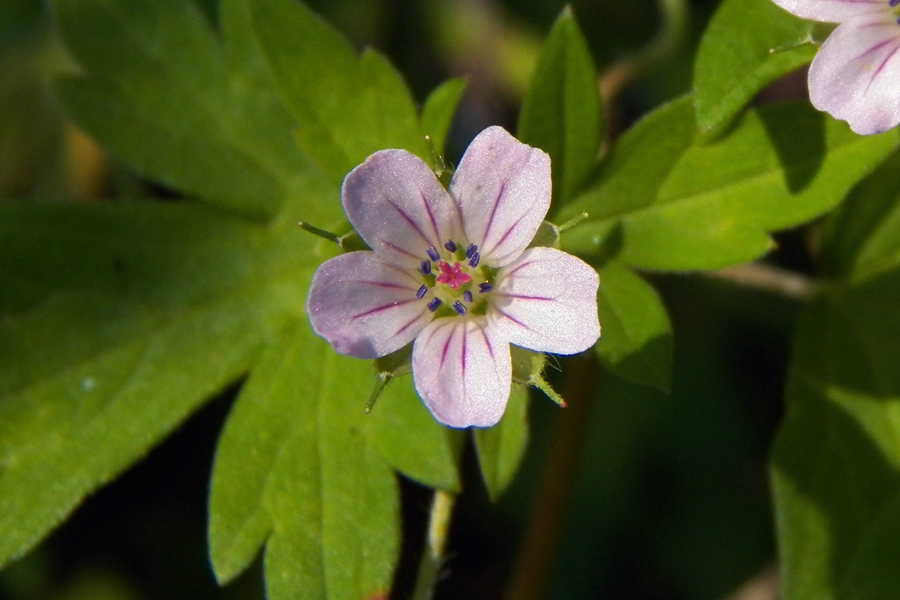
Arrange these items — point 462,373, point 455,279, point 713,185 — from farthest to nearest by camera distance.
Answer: point 713,185 < point 455,279 < point 462,373

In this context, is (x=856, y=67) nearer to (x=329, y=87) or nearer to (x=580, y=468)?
(x=329, y=87)

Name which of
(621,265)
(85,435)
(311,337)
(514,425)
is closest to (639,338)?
(621,265)

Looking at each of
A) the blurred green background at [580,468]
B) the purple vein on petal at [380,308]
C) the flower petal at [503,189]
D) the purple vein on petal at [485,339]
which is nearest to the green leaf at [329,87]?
the flower petal at [503,189]

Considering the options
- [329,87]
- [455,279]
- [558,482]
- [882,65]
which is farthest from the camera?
[558,482]

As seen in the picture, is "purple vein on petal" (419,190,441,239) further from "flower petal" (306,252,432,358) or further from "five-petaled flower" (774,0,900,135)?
"five-petaled flower" (774,0,900,135)

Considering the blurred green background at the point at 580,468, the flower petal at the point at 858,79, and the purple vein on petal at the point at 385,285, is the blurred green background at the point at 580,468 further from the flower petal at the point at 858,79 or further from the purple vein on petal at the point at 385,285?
the purple vein on petal at the point at 385,285

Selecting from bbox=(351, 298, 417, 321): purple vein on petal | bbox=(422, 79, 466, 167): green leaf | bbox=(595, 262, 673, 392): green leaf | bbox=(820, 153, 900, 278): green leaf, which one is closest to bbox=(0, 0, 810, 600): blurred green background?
bbox=(820, 153, 900, 278): green leaf

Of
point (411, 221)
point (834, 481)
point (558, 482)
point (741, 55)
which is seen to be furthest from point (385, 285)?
point (834, 481)
